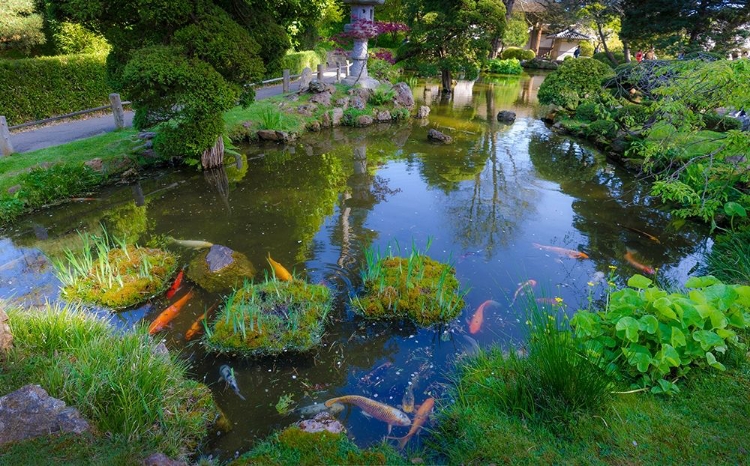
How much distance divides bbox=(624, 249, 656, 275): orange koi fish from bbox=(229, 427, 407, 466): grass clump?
14.7ft

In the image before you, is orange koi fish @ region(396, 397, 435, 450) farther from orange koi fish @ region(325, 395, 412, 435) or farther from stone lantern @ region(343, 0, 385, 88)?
stone lantern @ region(343, 0, 385, 88)

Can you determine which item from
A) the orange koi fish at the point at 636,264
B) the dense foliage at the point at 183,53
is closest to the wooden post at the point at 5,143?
the dense foliage at the point at 183,53

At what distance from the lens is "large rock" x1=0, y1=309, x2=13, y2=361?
313cm

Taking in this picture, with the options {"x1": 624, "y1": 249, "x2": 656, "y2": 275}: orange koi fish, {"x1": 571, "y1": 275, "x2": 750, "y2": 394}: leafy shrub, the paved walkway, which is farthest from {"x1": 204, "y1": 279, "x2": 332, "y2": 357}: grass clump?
the paved walkway

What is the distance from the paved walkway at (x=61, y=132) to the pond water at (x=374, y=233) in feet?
7.61

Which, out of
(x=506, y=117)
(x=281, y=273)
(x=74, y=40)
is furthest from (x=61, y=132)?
(x=506, y=117)

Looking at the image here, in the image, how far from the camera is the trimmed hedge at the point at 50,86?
9.83 meters

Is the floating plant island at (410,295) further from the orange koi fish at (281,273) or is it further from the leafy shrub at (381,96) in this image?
the leafy shrub at (381,96)

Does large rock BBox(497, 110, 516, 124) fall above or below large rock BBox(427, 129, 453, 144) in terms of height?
above

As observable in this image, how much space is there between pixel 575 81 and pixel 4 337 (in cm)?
1506

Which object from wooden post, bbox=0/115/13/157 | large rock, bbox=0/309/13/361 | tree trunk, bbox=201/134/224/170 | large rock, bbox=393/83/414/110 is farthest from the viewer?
large rock, bbox=393/83/414/110

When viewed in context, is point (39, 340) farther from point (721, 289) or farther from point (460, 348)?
point (721, 289)

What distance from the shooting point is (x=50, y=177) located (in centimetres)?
739

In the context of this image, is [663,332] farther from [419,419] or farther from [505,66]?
[505,66]
